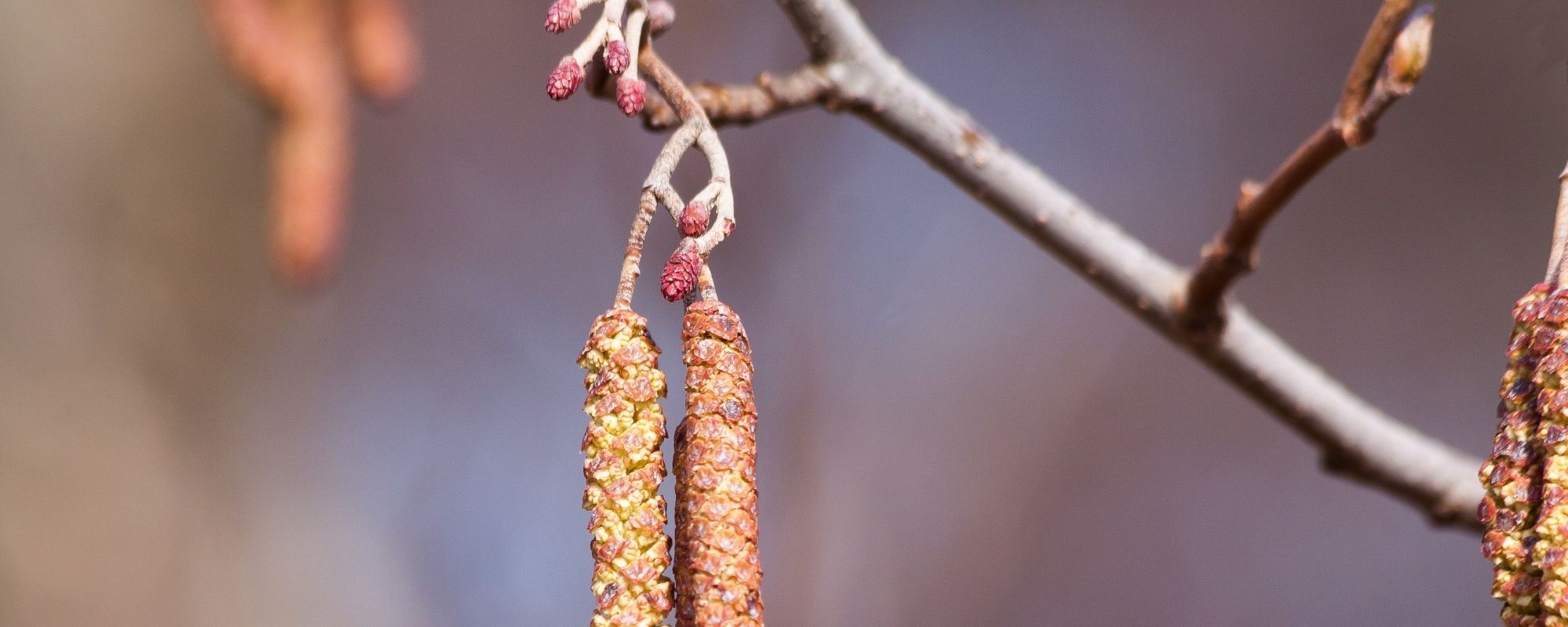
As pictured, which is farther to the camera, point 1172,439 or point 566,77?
point 1172,439

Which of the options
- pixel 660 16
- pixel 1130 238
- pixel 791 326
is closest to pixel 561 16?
pixel 660 16

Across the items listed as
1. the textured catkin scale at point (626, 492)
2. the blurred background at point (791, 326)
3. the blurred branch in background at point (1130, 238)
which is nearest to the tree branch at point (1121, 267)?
the blurred branch in background at point (1130, 238)

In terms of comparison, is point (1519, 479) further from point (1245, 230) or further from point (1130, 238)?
point (1130, 238)

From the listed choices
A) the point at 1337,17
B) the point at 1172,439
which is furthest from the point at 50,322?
the point at 1337,17

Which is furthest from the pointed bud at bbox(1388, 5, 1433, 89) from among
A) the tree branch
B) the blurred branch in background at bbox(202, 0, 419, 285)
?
the blurred branch in background at bbox(202, 0, 419, 285)

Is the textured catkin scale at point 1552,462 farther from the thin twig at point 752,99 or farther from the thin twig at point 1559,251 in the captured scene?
the thin twig at point 752,99

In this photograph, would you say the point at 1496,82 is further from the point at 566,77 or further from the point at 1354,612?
the point at 566,77
